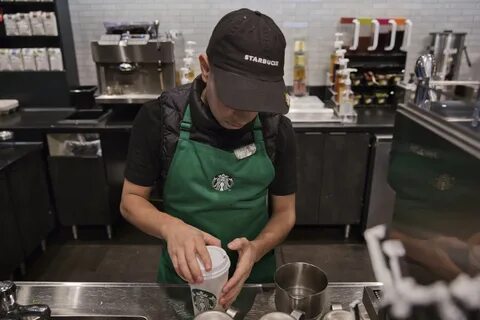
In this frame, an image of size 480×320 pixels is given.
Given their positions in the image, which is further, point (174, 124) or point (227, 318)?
point (174, 124)

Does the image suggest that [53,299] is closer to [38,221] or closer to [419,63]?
[419,63]

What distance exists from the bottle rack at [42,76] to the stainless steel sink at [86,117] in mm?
304

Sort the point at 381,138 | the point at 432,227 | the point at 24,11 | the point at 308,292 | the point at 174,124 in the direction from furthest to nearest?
the point at 24,11 < the point at 381,138 < the point at 174,124 < the point at 308,292 < the point at 432,227

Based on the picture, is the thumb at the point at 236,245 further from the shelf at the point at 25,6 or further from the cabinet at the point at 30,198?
the shelf at the point at 25,6

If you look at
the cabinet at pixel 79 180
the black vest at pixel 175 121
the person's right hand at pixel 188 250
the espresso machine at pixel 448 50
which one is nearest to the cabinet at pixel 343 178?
the espresso machine at pixel 448 50

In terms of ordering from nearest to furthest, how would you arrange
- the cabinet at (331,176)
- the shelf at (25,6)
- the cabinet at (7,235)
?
the cabinet at (7,235) → the cabinet at (331,176) → the shelf at (25,6)

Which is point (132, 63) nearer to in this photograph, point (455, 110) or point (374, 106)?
point (374, 106)

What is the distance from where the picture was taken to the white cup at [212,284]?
88cm

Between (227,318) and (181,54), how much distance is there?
9.38ft

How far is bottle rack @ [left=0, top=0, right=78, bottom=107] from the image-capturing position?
10.9 ft

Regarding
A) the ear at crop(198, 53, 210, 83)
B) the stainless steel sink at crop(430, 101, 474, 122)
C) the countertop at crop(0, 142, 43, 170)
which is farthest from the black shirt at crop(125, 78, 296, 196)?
the countertop at crop(0, 142, 43, 170)

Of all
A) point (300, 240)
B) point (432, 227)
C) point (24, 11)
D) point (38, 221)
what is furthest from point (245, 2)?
point (432, 227)

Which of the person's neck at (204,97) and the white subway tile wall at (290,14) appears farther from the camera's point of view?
the white subway tile wall at (290,14)

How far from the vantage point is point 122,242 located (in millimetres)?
3316
